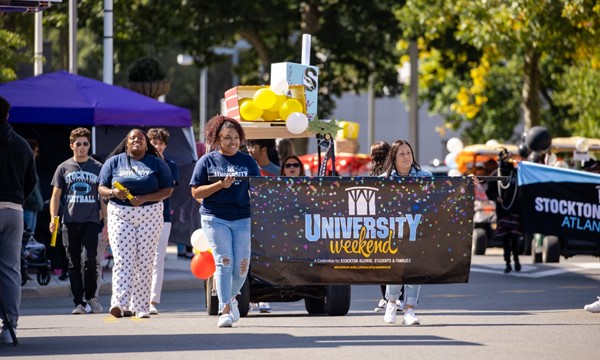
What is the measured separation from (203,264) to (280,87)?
74.9 inches

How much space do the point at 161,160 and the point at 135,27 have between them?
77.9 feet

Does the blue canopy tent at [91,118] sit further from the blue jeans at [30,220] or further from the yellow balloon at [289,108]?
the yellow balloon at [289,108]

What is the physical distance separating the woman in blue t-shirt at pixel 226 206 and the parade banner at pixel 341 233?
150 mm

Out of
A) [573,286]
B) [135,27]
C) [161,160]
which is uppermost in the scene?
[135,27]

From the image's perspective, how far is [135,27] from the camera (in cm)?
3722

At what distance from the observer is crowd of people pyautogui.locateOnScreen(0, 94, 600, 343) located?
39.5 ft

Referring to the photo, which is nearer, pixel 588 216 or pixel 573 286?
pixel 588 216

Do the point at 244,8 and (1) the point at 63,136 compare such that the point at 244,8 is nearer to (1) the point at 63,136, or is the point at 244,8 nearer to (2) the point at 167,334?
(1) the point at 63,136

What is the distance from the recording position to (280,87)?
14352 millimetres

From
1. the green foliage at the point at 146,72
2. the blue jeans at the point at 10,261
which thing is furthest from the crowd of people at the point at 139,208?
the green foliage at the point at 146,72

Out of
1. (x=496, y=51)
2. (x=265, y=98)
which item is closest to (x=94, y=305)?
(x=265, y=98)

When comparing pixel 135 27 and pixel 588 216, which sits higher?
pixel 135 27

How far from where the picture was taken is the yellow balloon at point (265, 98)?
14133mm

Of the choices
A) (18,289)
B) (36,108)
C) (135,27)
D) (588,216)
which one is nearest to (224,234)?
(18,289)
